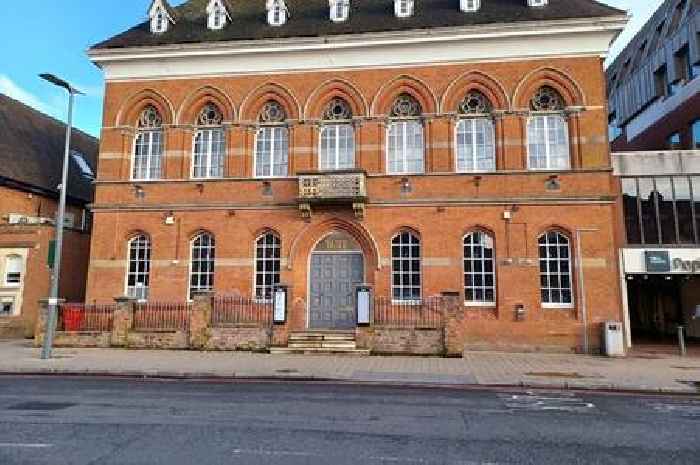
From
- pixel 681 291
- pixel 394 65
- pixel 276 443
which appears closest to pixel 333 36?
pixel 394 65

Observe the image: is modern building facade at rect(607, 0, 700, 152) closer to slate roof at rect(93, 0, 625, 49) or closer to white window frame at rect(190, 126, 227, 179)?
slate roof at rect(93, 0, 625, 49)

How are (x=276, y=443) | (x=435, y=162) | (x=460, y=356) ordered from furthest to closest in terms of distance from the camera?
1. (x=435, y=162)
2. (x=460, y=356)
3. (x=276, y=443)

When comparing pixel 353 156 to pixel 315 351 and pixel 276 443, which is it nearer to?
pixel 315 351

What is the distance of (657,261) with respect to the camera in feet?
66.1

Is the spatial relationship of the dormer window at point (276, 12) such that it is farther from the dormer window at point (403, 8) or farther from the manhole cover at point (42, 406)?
the manhole cover at point (42, 406)

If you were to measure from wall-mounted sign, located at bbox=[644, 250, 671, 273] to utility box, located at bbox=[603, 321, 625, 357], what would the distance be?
12.4 feet

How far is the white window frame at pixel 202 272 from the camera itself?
20703 mm

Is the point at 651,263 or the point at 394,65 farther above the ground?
the point at 394,65

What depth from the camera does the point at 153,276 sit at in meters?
20.9

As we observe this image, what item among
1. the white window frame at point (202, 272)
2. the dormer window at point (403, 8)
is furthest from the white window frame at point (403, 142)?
the white window frame at point (202, 272)

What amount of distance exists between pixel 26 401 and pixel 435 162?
14.9m

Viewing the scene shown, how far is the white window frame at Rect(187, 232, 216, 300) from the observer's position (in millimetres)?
20703

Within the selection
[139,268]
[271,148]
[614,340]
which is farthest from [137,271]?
[614,340]

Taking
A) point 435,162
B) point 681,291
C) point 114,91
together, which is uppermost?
point 114,91
